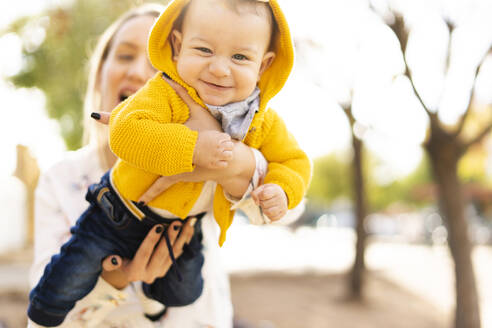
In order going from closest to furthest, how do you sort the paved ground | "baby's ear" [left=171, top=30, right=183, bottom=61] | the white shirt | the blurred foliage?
"baby's ear" [left=171, top=30, right=183, bottom=61]
the white shirt
the paved ground
the blurred foliage

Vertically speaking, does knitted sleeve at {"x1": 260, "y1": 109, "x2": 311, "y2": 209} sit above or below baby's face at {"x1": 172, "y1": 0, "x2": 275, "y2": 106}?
below

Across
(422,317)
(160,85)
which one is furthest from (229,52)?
(422,317)

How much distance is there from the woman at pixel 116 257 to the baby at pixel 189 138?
139 millimetres

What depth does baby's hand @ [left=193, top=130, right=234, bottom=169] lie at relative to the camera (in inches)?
49.9

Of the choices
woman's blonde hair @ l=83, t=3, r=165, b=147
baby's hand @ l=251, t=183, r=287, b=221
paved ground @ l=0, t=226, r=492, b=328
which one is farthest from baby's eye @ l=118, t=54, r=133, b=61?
paved ground @ l=0, t=226, r=492, b=328

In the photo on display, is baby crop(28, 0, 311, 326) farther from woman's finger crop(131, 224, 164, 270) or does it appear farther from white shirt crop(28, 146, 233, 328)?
white shirt crop(28, 146, 233, 328)

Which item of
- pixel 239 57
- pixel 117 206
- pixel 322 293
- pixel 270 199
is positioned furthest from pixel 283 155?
pixel 322 293

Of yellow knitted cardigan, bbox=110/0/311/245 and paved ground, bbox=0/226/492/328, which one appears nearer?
yellow knitted cardigan, bbox=110/0/311/245

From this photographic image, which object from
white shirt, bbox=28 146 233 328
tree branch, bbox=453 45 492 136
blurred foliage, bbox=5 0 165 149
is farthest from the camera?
blurred foliage, bbox=5 0 165 149

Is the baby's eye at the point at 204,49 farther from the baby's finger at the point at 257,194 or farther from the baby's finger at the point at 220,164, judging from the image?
the baby's finger at the point at 257,194

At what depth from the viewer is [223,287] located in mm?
2264

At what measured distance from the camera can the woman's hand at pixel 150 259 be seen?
160cm

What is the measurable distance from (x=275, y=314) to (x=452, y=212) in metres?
3.96

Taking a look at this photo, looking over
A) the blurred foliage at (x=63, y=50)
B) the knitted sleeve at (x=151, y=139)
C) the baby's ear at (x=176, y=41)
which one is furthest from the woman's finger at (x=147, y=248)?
the blurred foliage at (x=63, y=50)
